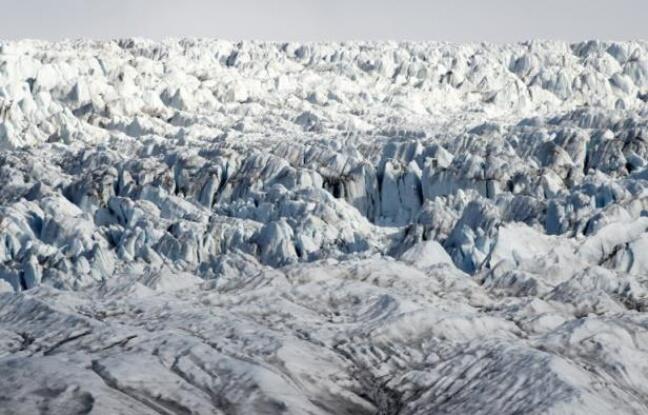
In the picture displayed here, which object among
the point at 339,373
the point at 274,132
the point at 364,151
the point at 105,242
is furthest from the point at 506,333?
the point at 274,132

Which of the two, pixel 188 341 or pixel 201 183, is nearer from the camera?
pixel 188 341

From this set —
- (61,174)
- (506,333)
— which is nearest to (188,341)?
(506,333)

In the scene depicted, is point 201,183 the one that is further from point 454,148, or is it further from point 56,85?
point 56,85

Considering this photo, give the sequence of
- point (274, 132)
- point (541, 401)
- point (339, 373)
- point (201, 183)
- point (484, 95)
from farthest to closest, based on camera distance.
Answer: point (484, 95)
point (274, 132)
point (201, 183)
point (339, 373)
point (541, 401)

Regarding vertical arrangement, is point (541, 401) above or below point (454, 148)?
above

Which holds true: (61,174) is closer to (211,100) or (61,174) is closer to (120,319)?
(211,100)

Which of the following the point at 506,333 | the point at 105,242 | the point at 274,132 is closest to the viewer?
the point at 506,333
